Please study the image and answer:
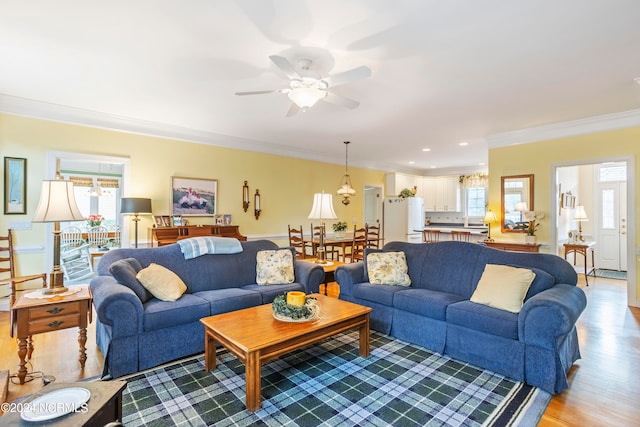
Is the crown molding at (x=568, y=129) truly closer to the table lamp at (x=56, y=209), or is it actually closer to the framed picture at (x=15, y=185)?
the table lamp at (x=56, y=209)

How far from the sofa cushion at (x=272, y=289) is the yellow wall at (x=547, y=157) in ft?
13.1

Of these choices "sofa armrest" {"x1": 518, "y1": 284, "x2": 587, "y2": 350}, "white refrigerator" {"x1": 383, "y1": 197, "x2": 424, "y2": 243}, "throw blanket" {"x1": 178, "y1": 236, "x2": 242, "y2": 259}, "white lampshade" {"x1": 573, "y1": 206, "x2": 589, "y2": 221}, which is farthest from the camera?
"white refrigerator" {"x1": 383, "y1": 197, "x2": 424, "y2": 243}

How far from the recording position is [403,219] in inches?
328

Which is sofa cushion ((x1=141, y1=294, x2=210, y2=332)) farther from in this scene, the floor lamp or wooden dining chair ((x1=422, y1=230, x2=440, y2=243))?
wooden dining chair ((x1=422, y1=230, x2=440, y2=243))

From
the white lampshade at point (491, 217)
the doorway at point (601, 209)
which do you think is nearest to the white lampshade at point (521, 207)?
the white lampshade at point (491, 217)

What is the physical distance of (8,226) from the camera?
159 inches

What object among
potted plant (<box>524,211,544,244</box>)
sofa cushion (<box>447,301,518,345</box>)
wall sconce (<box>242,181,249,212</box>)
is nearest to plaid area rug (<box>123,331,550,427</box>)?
sofa cushion (<box>447,301,518,345</box>)

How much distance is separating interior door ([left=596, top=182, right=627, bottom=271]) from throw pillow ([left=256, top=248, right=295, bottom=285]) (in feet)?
23.6

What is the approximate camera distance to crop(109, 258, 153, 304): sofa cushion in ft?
8.84

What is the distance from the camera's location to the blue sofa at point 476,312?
2.25 meters

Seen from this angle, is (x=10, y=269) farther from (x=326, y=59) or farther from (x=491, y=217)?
(x=491, y=217)

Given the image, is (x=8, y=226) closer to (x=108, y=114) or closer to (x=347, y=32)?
(x=108, y=114)

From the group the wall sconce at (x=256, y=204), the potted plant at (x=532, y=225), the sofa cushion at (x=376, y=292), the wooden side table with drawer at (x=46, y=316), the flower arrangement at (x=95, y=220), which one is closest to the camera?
the wooden side table with drawer at (x=46, y=316)

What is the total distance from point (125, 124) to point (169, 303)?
10.6ft
